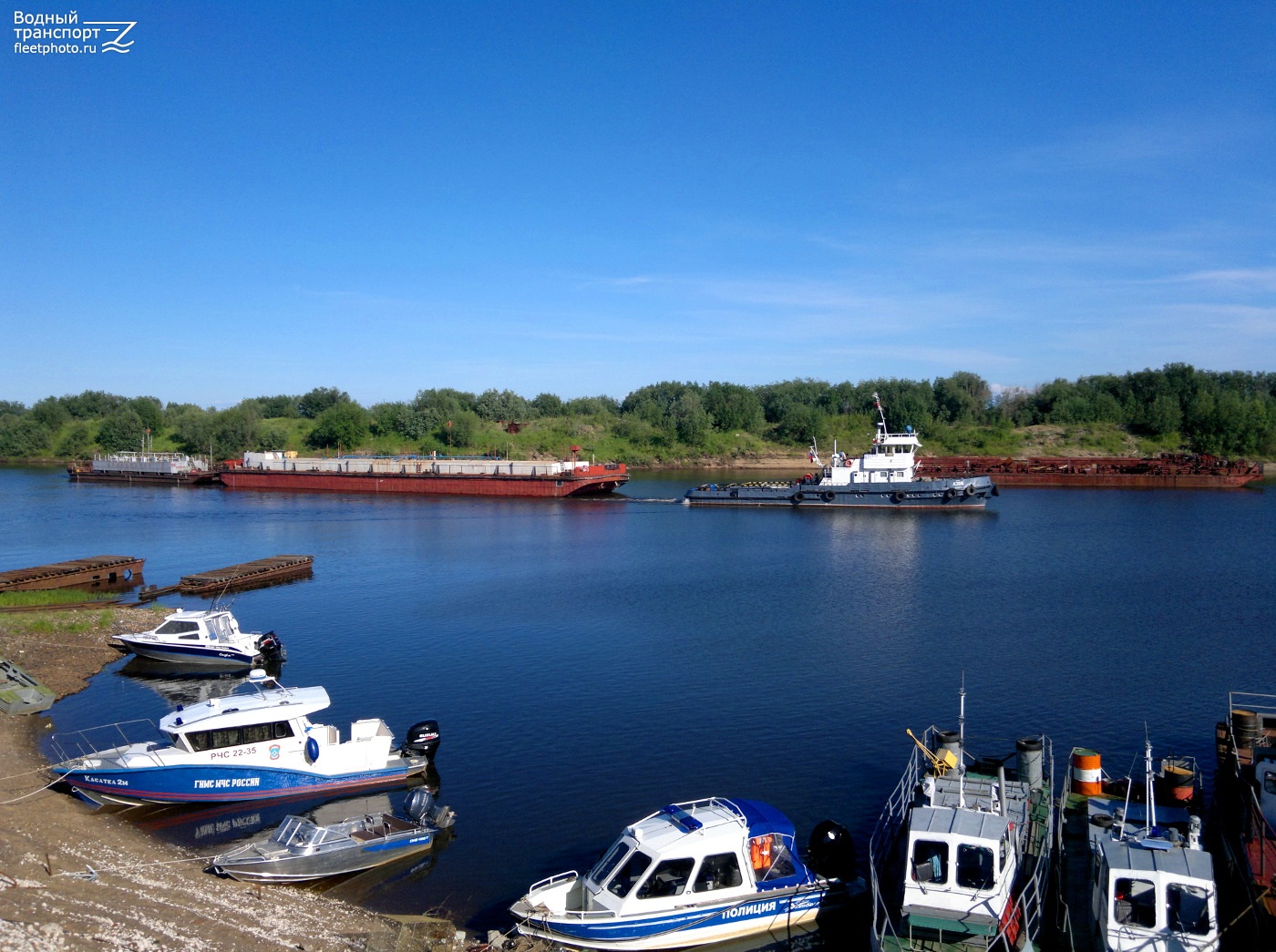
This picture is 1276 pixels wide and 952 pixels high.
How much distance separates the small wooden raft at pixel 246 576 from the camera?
4191 centimetres

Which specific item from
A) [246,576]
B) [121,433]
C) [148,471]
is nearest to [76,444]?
[121,433]

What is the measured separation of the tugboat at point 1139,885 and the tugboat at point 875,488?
58746 millimetres

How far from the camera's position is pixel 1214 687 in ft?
82.4

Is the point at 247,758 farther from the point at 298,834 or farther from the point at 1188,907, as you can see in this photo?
the point at 1188,907

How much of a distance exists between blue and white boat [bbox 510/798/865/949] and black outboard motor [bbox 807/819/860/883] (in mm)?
291

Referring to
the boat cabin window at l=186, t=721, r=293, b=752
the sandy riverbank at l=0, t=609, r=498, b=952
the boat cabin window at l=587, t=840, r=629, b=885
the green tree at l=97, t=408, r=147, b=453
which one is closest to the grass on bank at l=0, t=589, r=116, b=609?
the sandy riverbank at l=0, t=609, r=498, b=952

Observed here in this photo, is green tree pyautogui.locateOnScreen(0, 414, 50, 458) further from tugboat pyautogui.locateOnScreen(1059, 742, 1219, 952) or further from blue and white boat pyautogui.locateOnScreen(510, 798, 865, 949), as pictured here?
tugboat pyautogui.locateOnScreen(1059, 742, 1219, 952)

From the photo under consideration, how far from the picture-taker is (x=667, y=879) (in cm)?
1301

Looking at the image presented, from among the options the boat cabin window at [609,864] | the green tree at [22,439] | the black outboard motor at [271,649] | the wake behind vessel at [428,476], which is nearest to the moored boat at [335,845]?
the boat cabin window at [609,864]

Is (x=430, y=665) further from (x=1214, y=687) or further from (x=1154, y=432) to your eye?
(x=1154, y=432)

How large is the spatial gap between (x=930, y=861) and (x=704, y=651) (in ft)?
58.8

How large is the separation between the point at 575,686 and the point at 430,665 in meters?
5.43

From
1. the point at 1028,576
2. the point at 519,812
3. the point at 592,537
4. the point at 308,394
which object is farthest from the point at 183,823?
the point at 308,394

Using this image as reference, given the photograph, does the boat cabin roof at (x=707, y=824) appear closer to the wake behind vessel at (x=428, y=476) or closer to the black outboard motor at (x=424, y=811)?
the black outboard motor at (x=424, y=811)
